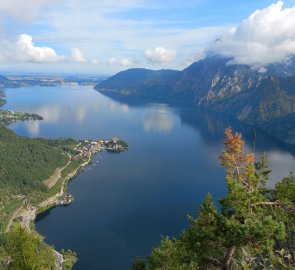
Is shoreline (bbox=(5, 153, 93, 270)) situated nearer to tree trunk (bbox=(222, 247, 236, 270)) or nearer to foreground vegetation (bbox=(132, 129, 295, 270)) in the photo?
foreground vegetation (bbox=(132, 129, 295, 270))

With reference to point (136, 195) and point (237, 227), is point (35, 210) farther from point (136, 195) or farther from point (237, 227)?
point (237, 227)

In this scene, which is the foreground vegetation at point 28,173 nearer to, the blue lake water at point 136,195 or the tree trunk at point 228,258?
the blue lake water at point 136,195

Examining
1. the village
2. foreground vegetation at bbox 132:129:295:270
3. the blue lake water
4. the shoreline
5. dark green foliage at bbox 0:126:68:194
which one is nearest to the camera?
foreground vegetation at bbox 132:129:295:270

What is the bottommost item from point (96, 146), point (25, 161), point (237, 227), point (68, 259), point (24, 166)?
point (96, 146)

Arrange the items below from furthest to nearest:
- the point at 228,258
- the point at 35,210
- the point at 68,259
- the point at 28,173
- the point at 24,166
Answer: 1. the point at 24,166
2. the point at 28,173
3. the point at 35,210
4. the point at 68,259
5. the point at 228,258

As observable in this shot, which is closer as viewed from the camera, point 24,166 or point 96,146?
point 24,166

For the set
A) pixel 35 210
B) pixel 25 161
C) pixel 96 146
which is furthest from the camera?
pixel 96 146

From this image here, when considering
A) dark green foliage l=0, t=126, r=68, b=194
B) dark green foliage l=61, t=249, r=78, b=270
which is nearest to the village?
dark green foliage l=0, t=126, r=68, b=194

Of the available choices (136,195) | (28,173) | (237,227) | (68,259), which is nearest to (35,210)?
(136,195)

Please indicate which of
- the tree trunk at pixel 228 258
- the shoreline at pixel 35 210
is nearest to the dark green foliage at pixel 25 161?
the shoreline at pixel 35 210
